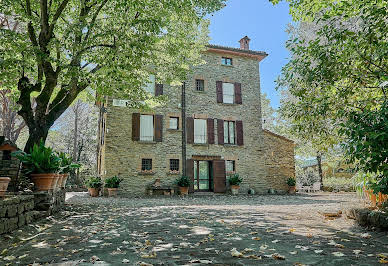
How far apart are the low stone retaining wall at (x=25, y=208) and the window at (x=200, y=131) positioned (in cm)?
990

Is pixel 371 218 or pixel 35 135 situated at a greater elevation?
pixel 35 135

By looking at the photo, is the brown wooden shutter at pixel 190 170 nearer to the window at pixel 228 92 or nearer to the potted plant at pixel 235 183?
the potted plant at pixel 235 183

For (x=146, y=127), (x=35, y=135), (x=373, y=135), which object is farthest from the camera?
(x=146, y=127)

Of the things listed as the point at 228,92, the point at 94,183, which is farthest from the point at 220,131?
the point at 94,183

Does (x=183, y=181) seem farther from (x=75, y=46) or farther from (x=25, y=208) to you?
(x=25, y=208)

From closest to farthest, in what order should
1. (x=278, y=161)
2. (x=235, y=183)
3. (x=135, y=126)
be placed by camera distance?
(x=135, y=126) < (x=235, y=183) < (x=278, y=161)

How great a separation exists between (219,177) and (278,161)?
4093mm

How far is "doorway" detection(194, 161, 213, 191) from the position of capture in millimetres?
15698

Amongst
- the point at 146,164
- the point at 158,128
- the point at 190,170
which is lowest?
the point at 190,170

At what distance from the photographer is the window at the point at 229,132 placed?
1622 cm

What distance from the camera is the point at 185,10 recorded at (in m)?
7.75

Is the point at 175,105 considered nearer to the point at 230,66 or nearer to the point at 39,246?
the point at 230,66

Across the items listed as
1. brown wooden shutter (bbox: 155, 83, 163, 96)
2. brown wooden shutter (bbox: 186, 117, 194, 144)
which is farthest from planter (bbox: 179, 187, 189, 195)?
brown wooden shutter (bbox: 155, 83, 163, 96)

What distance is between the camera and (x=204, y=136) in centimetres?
1584
